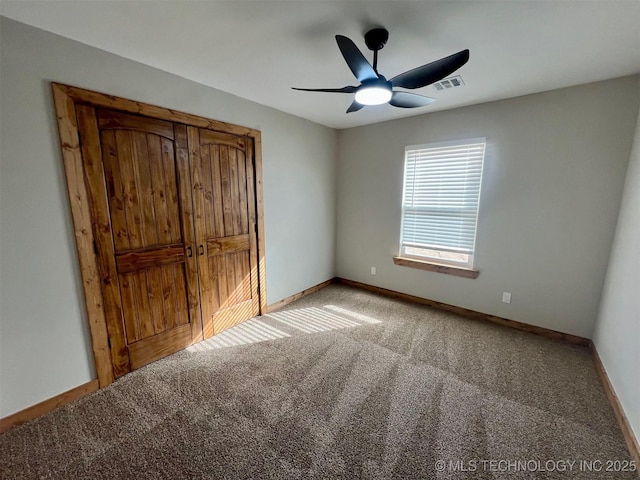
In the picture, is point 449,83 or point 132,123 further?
point 449,83

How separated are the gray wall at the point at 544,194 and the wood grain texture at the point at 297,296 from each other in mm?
1480

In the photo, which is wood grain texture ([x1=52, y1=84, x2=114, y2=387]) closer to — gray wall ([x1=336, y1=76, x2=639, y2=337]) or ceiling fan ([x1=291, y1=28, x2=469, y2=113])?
ceiling fan ([x1=291, y1=28, x2=469, y2=113])

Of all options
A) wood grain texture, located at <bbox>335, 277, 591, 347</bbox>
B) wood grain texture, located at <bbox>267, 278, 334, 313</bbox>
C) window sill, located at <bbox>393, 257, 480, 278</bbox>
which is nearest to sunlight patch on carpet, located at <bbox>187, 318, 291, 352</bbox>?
wood grain texture, located at <bbox>267, 278, 334, 313</bbox>

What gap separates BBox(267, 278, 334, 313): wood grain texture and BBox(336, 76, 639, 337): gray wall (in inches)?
58.3

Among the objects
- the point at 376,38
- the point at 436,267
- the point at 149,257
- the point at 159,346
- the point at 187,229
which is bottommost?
the point at 159,346

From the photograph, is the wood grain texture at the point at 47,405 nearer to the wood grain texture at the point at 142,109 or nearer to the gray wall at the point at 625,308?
the wood grain texture at the point at 142,109

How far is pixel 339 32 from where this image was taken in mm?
1650

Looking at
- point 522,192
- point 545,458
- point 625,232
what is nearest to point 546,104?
point 522,192

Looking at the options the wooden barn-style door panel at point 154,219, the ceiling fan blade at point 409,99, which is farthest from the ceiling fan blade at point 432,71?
the wooden barn-style door panel at point 154,219

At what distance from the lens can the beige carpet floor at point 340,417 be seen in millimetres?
1441

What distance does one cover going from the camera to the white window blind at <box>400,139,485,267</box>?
3021 mm

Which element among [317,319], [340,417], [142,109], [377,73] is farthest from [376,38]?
[317,319]

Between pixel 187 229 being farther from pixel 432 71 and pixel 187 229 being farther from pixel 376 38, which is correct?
pixel 432 71

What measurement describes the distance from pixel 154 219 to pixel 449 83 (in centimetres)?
288
